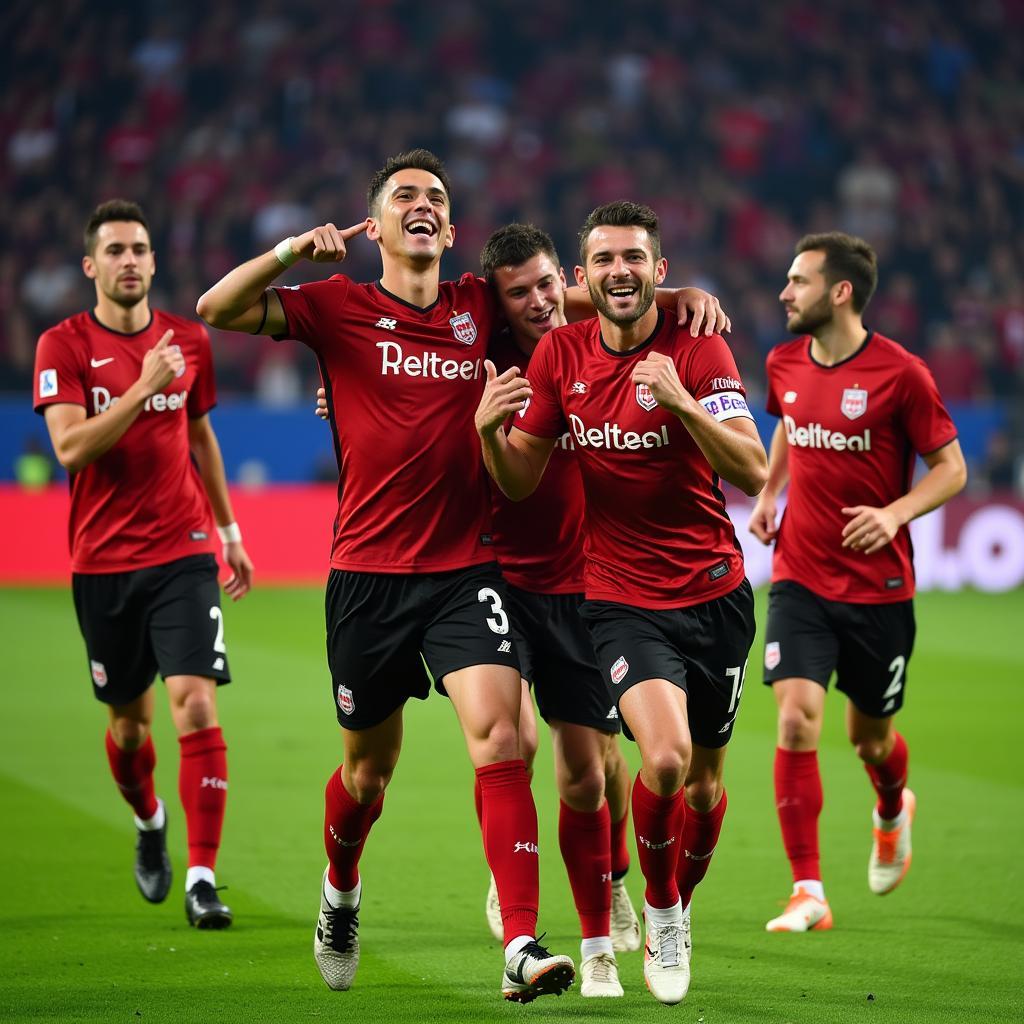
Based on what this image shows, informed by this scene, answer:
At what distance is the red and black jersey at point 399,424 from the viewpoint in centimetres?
506

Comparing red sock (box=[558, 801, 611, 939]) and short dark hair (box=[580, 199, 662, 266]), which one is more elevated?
short dark hair (box=[580, 199, 662, 266])

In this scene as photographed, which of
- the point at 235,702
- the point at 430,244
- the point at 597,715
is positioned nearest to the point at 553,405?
the point at 430,244

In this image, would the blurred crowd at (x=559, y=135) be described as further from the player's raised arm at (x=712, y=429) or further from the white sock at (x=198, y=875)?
the player's raised arm at (x=712, y=429)

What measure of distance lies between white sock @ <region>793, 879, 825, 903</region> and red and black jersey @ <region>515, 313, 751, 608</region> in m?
1.36

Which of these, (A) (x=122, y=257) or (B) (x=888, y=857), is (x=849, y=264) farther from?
(A) (x=122, y=257)

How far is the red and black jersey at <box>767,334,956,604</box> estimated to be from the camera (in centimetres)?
625

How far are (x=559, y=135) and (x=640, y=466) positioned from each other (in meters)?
18.0

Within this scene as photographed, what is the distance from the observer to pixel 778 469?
6840 mm

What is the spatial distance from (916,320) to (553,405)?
16.2 metres

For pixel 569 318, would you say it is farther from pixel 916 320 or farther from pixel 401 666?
pixel 916 320

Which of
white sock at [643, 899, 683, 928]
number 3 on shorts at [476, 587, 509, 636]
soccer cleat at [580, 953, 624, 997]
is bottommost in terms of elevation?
soccer cleat at [580, 953, 624, 997]

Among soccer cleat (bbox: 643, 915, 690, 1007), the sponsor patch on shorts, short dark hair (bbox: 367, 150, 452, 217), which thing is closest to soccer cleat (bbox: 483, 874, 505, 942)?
soccer cleat (bbox: 643, 915, 690, 1007)

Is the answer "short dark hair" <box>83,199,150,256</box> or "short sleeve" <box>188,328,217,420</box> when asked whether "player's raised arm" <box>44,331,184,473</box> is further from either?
"short dark hair" <box>83,199,150,256</box>

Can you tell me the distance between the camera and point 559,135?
22.3 meters
